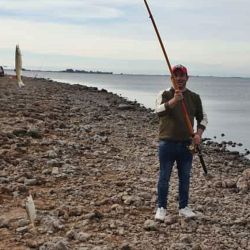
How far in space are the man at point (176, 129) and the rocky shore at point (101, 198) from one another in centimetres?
63

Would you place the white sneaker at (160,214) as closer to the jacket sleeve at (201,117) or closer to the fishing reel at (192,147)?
the fishing reel at (192,147)

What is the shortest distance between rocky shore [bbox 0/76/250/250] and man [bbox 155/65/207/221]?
2.05ft

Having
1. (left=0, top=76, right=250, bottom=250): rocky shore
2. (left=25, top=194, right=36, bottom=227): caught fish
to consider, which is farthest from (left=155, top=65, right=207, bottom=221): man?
(left=25, top=194, right=36, bottom=227): caught fish

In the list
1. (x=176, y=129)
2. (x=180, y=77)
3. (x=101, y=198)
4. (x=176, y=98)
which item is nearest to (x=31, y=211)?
(x=101, y=198)

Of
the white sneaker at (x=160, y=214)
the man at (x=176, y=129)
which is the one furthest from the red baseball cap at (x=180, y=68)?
the white sneaker at (x=160, y=214)

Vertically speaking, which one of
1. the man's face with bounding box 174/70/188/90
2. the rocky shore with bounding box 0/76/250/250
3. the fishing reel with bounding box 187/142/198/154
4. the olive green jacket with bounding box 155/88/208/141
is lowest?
the rocky shore with bounding box 0/76/250/250

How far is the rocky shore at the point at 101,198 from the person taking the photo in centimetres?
662

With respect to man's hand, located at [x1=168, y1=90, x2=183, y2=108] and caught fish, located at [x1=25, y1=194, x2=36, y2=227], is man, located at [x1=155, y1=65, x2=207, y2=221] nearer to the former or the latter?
man's hand, located at [x1=168, y1=90, x2=183, y2=108]

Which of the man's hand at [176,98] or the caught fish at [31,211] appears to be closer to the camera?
the man's hand at [176,98]

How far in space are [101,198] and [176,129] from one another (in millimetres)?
2083

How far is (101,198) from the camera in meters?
8.49

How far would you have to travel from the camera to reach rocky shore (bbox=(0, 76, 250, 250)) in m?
6.62

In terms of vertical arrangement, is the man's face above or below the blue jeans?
above

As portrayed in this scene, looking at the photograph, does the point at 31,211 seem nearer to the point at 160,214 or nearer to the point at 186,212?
the point at 160,214
